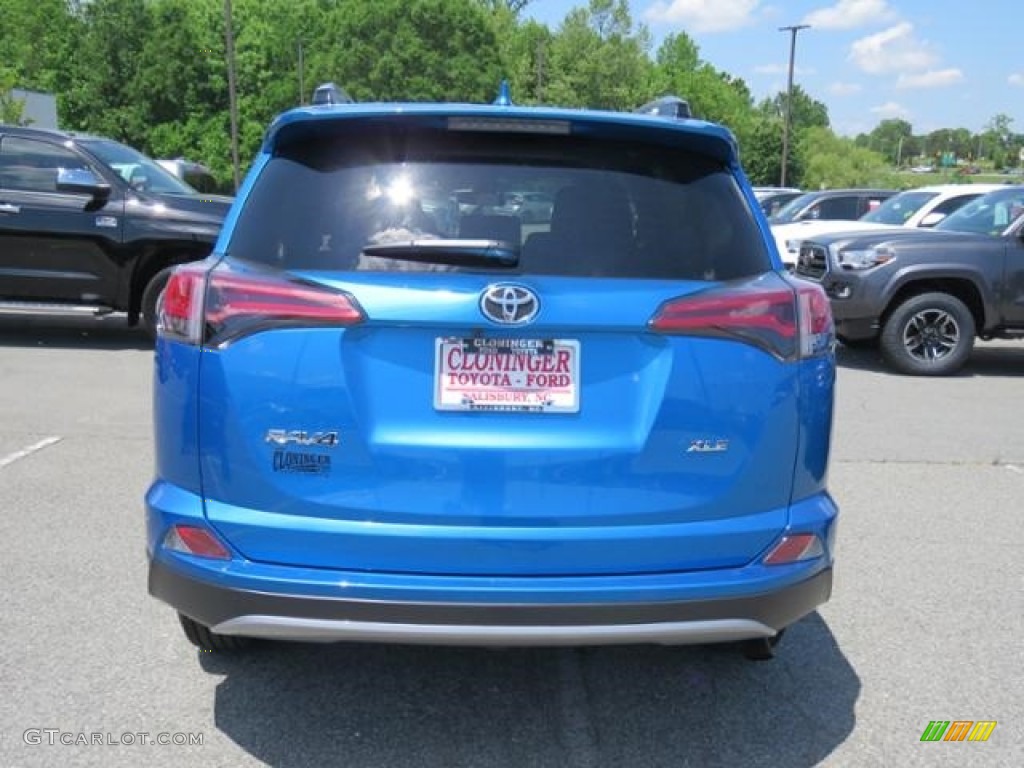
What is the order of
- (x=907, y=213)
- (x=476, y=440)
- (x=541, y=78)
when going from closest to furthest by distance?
1. (x=476, y=440)
2. (x=907, y=213)
3. (x=541, y=78)

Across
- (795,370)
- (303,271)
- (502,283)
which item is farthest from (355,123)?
(795,370)

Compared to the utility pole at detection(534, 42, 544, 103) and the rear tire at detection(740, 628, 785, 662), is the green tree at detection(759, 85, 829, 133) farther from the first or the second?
the rear tire at detection(740, 628, 785, 662)

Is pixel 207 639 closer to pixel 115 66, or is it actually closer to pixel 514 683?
pixel 514 683

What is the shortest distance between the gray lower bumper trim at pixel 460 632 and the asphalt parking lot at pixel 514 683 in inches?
20.7

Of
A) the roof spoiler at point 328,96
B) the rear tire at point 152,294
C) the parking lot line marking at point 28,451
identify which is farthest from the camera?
the rear tire at point 152,294

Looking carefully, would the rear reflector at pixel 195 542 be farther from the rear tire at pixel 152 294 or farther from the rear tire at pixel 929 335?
the rear tire at pixel 929 335

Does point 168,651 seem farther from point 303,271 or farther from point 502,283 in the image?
point 502,283

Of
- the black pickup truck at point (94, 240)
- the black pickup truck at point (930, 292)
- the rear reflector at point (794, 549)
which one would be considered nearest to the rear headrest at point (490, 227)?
the rear reflector at point (794, 549)

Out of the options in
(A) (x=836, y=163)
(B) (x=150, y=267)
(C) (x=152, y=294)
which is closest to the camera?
(C) (x=152, y=294)

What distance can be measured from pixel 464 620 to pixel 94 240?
800 cm

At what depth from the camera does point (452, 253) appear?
2617 millimetres

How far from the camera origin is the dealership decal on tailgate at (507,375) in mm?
2516

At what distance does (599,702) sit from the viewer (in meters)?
3.20

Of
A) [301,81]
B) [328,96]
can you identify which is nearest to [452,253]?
[328,96]
